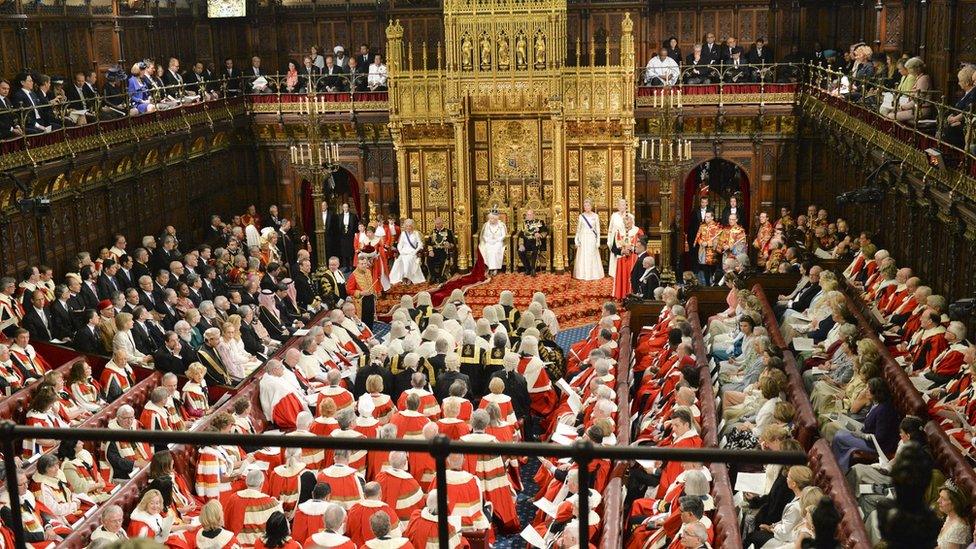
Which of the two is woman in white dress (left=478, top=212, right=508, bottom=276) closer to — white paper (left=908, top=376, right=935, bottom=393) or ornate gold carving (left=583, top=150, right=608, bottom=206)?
ornate gold carving (left=583, top=150, right=608, bottom=206)

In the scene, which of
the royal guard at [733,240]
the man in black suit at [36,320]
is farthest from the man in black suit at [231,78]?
the royal guard at [733,240]

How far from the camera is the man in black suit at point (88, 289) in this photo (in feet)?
57.7

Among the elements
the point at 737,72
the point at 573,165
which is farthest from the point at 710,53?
the point at 573,165

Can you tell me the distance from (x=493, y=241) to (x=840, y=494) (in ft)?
50.7

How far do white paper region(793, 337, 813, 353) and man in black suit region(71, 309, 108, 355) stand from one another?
10.0 meters

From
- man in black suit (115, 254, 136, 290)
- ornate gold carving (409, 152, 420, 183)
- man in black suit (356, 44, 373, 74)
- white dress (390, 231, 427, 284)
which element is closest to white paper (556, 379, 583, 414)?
man in black suit (115, 254, 136, 290)

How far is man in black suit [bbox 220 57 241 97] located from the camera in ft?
89.7

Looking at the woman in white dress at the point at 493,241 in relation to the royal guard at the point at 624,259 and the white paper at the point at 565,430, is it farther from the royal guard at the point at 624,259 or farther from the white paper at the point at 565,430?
the white paper at the point at 565,430

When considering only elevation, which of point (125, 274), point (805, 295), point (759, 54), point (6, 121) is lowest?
point (805, 295)

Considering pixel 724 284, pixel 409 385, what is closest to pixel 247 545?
pixel 409 385

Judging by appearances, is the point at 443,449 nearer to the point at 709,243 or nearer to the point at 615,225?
the point at 615,225

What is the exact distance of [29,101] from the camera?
59.6ft

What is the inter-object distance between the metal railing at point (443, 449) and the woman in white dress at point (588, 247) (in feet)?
68.6

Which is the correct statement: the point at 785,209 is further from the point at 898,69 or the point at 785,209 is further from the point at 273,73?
the point at 273,73
